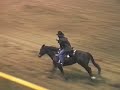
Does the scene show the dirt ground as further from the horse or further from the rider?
the rider

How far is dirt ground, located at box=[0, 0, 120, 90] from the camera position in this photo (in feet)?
26.5

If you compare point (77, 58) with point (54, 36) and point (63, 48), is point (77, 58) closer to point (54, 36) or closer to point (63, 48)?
point (63, 48)

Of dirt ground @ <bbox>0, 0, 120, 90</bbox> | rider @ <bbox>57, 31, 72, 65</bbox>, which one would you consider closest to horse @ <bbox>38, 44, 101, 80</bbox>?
rider @ <bbox>57, 31, 72, 65</bbox>

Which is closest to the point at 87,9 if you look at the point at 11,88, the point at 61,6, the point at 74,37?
the point at 61,6

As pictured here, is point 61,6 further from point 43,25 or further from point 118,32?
point 118,32

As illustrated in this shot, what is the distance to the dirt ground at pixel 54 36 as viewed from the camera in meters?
8.08

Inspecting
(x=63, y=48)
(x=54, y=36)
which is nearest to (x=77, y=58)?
(x=63, y=48)

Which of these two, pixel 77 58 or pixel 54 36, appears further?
pixel 54 36

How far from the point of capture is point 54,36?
446 inches

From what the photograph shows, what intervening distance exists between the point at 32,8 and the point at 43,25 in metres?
2.12

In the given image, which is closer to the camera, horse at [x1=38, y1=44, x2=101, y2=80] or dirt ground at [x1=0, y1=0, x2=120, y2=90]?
horse at [x1=38, y1=44, x2=101, y2=80]

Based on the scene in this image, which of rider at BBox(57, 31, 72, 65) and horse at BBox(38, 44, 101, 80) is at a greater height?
rider at BBox(57, 31, 72, 65)

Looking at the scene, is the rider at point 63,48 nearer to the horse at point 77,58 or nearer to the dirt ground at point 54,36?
the horse at point 77,58

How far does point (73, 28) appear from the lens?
40.0 feet
